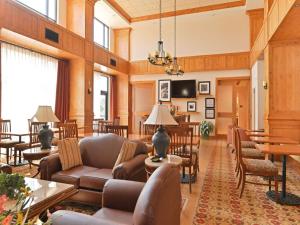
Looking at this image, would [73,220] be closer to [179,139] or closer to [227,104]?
[179,139]

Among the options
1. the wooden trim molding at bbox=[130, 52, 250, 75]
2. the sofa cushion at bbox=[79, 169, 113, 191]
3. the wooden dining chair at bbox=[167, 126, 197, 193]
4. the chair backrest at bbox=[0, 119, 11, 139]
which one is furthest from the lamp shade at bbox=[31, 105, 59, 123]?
the wooden trim molding at bbox=[130, 52, 250, 75]

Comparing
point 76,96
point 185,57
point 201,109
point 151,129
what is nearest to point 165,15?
point 185,57

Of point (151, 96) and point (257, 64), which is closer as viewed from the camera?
point (257, 64)

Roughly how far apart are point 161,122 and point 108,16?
7967 millimetres

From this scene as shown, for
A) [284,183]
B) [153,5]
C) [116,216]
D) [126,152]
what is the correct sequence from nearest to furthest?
[116,216] → [126,152] → [284,183] → [153,5]

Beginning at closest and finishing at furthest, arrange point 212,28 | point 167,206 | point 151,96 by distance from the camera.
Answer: point 167,206, point 212,28, point 151,96

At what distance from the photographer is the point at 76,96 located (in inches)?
292

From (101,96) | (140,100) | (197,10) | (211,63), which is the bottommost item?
(140,100)

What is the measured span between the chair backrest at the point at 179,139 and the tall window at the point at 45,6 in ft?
18.4

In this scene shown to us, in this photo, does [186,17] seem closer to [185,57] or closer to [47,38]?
[185,57]

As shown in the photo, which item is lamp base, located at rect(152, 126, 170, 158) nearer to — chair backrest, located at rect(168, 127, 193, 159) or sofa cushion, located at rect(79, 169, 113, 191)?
chair backrest, located at rect(168, 127, 193, 159)

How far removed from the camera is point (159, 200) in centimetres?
127

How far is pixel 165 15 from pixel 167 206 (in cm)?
1000

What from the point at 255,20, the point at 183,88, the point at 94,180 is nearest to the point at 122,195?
the point at 94,180
